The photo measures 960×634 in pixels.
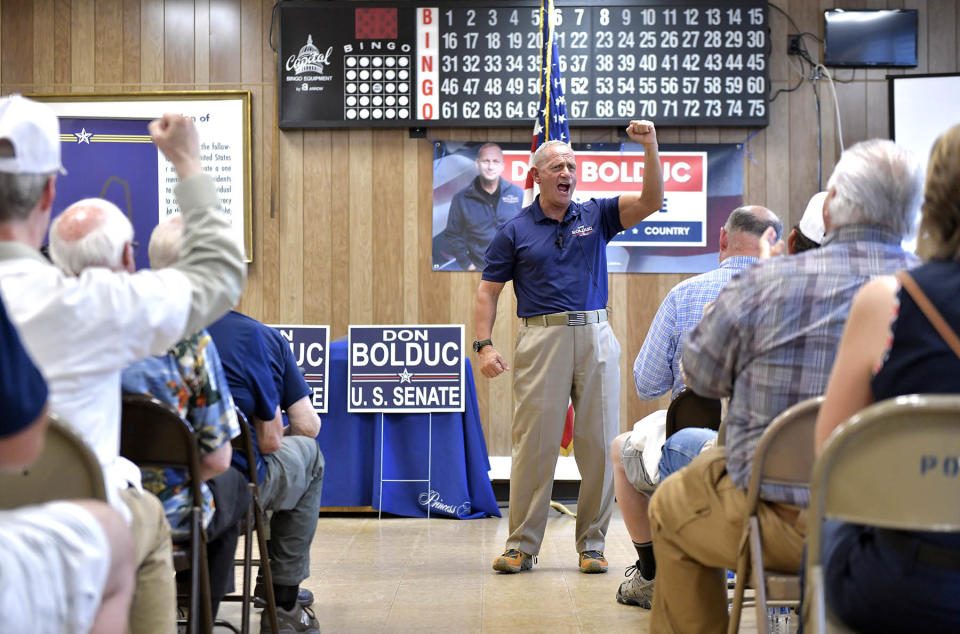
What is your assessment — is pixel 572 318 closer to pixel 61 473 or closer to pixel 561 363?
pixel 561 363

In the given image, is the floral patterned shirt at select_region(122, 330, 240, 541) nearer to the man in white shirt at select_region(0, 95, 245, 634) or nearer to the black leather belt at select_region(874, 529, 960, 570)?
the man in white shirt at select_region(0, 95, 245, 634)

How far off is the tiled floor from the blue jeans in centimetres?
68

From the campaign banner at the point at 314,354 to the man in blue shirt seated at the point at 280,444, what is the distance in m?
1.91

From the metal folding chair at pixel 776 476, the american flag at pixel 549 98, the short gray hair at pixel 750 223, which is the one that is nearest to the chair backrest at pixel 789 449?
the metal folding chair at pixel 776 476

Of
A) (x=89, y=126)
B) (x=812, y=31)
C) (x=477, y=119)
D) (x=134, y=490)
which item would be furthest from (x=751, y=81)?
(x=134, y=490)

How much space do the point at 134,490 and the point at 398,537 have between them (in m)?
2.87

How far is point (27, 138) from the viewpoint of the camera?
4.85 ft

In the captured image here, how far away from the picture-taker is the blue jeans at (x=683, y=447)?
2.56 m

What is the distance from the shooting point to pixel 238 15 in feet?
20.0

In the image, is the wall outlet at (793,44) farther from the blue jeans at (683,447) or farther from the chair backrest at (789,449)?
the chair backrest at (789,449)

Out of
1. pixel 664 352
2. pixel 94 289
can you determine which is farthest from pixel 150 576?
pixel 664 352

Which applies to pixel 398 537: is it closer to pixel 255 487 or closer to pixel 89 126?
pixel 255 487

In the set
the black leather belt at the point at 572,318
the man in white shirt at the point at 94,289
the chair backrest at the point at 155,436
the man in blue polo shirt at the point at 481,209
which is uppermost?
the man in blue polo shirt at the point at 481,209

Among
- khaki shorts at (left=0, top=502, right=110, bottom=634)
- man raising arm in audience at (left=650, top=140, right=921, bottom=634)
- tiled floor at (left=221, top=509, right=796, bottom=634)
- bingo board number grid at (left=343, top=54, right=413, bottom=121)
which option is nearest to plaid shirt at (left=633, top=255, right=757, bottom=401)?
tiled floor at (left=221, top=509, right=796, bottom=634)
